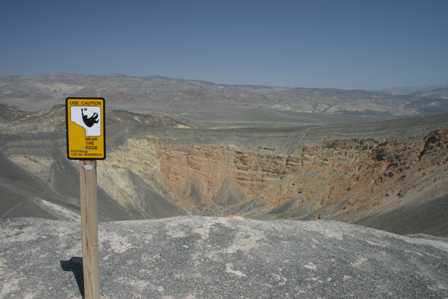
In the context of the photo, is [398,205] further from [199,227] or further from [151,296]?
[151,296]

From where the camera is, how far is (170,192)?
27.6 meters

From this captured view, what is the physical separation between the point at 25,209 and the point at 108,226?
6949 millimetres

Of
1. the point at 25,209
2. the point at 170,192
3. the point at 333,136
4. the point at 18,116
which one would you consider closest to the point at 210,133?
the point at 170,192

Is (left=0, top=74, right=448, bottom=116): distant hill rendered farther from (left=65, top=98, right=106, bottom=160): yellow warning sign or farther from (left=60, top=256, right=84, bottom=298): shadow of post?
(left=65, top=98, right=106, bottom=160): yellow warning sign

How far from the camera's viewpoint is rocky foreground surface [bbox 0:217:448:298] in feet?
17.2

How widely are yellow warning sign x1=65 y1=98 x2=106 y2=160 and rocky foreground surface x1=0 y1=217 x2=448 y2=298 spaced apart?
232cm

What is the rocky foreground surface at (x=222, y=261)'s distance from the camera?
17.2 feet

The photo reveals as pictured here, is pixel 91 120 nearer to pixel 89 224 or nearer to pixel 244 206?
pixel 89 224

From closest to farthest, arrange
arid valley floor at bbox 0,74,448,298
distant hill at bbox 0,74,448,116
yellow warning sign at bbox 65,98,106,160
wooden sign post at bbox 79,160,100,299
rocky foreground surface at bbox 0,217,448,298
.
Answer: yellow warning sign at bbox 65,98,106,160 → wooden sign post at bbox 79,160,100,299 → rocky foreground surface at bbox 0,217,448,298 → arid valley floor at bbox 0,74,448,298 → distant hill at bbox 0,74,448,116

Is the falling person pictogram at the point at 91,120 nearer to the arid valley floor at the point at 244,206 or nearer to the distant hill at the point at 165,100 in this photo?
the arid valley floor at the point at 244,206

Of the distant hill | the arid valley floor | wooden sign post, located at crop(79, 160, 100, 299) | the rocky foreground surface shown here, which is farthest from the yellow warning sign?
the distant hill

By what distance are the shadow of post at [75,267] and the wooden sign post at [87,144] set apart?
1588 millimetres

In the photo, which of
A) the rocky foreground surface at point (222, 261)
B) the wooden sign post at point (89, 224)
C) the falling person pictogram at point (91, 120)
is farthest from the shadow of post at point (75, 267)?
the falling person pictogram at point (91, 120)

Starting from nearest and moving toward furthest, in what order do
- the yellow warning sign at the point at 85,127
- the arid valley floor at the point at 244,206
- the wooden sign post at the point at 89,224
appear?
the yellow warning sign at the point at 85,127
the wooden sign post at the point at 89,224
the arid valley floor at the point at 244,206
